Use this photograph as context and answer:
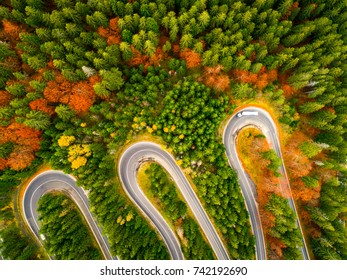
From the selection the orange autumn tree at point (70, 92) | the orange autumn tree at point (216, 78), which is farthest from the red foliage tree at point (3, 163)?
the orange autumn tree at point (216, 78)

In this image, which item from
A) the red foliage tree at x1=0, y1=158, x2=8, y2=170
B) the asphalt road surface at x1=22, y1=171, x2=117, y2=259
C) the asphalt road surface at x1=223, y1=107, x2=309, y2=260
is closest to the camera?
the red foliage tree at x1=0, y1=158, x2=8, y2=170

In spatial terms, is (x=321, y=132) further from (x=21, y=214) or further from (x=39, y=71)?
(x=21, y=214)

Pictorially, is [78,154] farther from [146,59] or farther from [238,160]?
[238,160]

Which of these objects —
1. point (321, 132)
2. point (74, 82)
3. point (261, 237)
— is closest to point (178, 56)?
point (74, 82)

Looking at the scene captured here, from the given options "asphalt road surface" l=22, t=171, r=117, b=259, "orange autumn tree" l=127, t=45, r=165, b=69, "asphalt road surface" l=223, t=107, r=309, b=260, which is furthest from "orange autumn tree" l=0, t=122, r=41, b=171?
"asphalt road surface" l=223, t=107, r=309, b=260

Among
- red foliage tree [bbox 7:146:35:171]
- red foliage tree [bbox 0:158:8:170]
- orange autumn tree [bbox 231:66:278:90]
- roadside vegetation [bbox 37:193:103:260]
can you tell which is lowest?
roadside vegetation [bbox 37:193:103:260]

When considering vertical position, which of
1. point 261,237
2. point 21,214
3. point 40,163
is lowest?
point 21,214

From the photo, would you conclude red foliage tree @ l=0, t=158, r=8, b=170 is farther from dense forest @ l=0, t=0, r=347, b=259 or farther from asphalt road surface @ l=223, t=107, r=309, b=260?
asphalt road surface @ l=223, t=107, r=309, b=260

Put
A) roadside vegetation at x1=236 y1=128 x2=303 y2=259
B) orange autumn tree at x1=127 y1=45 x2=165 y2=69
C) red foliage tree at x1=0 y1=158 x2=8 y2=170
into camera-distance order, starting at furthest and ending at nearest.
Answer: roadside vegetation at x1=236 y1=128 x2=303 y2=259, red foliage tree at x1=0 y1=158 x2=8 y2=170, orange autumn tree at x1=127 y1=45 x2=165 y2=69
